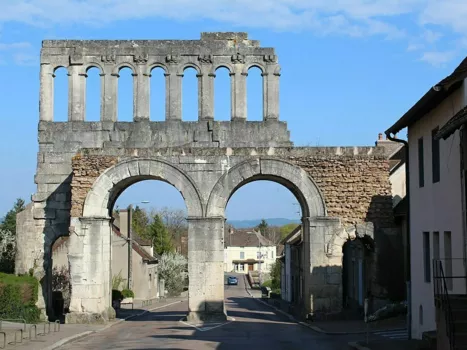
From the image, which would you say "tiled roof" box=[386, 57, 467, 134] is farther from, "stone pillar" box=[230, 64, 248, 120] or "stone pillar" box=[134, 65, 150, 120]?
"stone pillar" box=[134, 65, 150, 120]

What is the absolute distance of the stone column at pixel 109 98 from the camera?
36719 mm

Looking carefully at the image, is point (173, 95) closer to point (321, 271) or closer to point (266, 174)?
point (266, 174)

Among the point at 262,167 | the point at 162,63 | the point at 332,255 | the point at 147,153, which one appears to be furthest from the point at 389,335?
the point at 162,63

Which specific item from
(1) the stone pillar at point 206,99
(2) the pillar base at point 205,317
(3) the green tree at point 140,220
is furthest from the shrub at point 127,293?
(3) the green tree at point 140,220

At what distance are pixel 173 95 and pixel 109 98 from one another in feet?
9.22

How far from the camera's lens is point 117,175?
1282 inches

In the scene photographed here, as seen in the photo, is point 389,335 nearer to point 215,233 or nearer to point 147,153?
point 215,233

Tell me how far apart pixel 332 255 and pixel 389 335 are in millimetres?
7460

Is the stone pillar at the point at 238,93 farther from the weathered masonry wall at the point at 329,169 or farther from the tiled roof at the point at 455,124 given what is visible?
the tiled roof at the point at 455,124

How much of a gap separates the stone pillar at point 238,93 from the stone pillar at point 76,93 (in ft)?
21.4

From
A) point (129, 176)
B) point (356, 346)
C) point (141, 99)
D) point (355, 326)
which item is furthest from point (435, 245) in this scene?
point (141, 99)

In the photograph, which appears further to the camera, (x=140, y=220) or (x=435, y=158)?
(x=140, y=220)

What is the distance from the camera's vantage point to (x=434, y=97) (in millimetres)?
19219

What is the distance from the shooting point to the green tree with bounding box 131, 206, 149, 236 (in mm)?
86250
